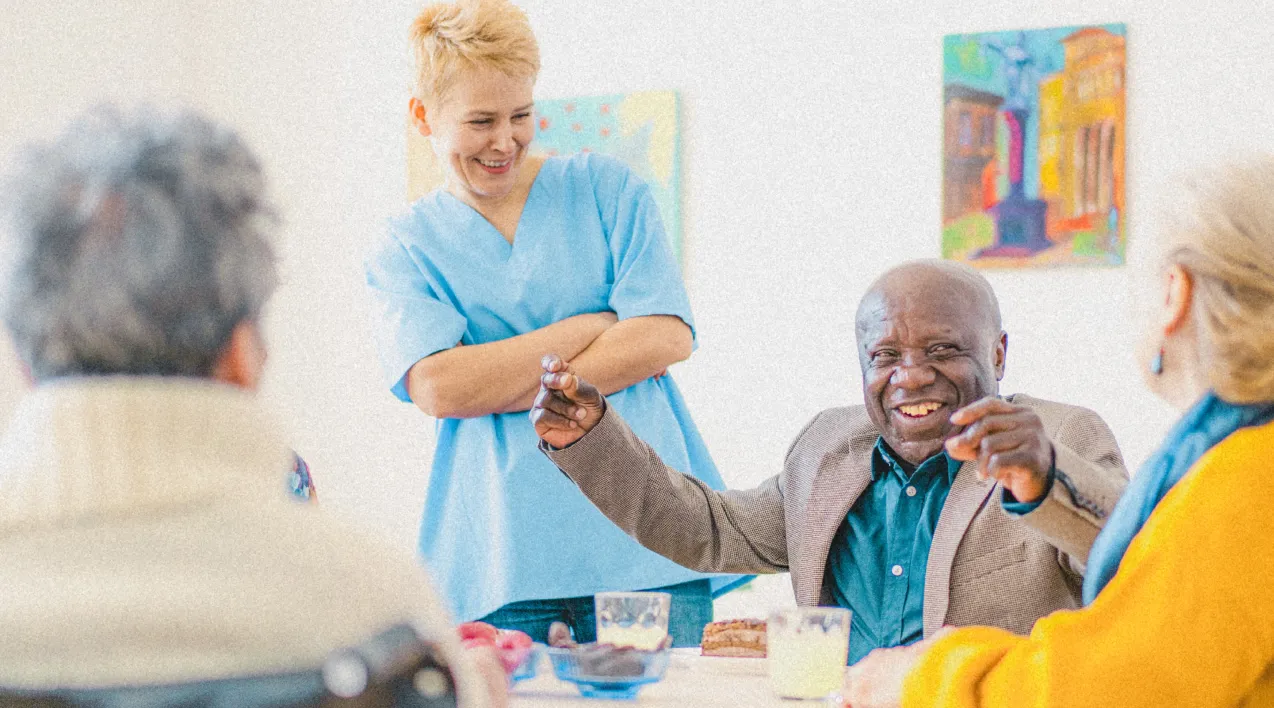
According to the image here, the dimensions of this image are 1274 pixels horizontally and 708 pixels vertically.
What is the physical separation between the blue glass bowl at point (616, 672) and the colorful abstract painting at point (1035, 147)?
2.28 metres

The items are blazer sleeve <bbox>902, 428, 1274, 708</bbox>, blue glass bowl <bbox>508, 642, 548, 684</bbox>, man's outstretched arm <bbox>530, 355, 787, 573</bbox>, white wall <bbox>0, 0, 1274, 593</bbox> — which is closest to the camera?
blazer sleeve <bbox>902, 428, 1274, 708</bbox>

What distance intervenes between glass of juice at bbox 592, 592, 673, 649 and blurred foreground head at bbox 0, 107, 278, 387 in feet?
2.97

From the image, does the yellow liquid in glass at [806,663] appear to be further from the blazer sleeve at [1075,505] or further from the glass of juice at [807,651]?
the blazer sleeve at [1075,505]

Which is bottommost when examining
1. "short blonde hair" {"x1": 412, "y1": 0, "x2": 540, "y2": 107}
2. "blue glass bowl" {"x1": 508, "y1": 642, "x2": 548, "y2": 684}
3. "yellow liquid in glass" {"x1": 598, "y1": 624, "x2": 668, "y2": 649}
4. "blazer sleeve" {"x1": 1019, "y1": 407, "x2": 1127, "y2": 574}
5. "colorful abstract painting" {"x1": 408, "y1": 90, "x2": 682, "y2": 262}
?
"blue glass bowl" {"x1": 508, "y1": 642, "x2": 548, "y2": 684}

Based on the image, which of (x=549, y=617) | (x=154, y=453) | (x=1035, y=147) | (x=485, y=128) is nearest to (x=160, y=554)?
(x=154, y=453)

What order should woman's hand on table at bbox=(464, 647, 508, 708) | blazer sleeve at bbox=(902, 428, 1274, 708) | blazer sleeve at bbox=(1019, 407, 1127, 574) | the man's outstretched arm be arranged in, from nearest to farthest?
blazer sleeve at bbox=(902, 428, 1274, 708) < woman's hand on table at bbox=(464, 647, 508, 708) < blazer sleeve at bbox=(1019, 407, 1127, 574) < the man's outstretched arm

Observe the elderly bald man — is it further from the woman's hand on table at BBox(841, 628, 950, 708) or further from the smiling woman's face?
the smiling woman's face

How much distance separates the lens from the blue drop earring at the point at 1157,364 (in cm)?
128

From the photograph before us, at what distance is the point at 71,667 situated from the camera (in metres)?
0.73

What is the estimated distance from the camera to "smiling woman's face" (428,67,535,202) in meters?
2.16

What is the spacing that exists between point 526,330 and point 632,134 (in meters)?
1.71

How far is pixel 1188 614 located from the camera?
43.2 inches

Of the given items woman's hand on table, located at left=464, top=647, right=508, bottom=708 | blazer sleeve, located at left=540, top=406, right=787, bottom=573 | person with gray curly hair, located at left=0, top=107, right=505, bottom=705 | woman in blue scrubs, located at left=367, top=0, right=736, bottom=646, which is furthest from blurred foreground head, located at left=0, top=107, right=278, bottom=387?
woman in blue scrubs, located at left=367, top=0, right=736, bottom=646

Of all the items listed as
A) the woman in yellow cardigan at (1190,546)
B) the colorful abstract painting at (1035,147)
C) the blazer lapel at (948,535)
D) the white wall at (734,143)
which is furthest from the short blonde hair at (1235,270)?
the colorful abstract painting at (1035,147)
